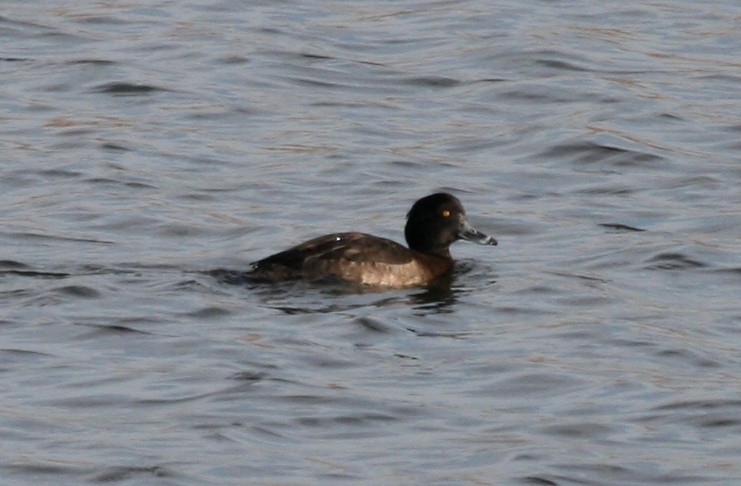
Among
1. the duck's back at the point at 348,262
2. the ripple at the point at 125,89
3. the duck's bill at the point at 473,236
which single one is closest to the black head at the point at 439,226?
the duck's bill at the point at 473,236

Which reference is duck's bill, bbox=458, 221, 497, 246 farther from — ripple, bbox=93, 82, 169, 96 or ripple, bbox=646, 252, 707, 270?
ripple, bbox=93, 82, 169, 96

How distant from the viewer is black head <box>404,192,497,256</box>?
13.7 meters

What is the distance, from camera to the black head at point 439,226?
13.7 meters

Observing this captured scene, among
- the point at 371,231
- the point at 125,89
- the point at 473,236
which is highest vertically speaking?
the point at 125,89

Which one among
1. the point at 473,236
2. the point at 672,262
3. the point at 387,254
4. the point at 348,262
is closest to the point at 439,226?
the point at 473,236

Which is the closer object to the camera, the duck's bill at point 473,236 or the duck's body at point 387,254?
the duck's body at point 387,254

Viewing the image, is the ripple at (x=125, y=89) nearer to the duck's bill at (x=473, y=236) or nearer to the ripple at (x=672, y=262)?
the duck's bill at (x=473, y=236)

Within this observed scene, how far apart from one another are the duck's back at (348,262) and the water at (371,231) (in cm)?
16

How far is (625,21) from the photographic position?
2092 cm

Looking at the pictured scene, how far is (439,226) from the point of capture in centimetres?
1370

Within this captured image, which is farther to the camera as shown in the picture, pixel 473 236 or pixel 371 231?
pixel 371 231

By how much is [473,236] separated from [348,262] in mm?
1224

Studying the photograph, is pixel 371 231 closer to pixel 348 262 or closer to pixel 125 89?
pixel 348 262

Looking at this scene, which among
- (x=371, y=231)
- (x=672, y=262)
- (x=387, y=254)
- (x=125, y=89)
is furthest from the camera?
(x=125, y=89)
